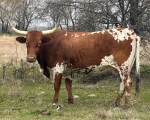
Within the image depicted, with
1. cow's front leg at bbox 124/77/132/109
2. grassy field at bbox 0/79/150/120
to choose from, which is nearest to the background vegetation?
grassy field at bbox 0/79/150/120

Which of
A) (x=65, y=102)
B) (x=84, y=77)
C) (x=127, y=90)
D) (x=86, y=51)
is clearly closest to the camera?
(x=127, y=90)

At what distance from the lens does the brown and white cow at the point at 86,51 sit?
8.98m

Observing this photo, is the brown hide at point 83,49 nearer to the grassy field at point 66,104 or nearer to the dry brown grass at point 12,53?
the grassy field at point 66,104

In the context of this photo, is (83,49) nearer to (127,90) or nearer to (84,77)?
(127,90)

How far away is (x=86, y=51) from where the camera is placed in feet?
Answer: 30.5

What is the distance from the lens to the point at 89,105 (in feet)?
31.9

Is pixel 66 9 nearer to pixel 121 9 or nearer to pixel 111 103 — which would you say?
pixel 121 9

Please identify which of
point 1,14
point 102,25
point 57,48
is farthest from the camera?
point 1,14

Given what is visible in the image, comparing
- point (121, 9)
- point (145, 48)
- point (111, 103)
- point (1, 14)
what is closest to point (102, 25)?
point (121, 9)

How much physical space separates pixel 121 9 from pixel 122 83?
532 cm

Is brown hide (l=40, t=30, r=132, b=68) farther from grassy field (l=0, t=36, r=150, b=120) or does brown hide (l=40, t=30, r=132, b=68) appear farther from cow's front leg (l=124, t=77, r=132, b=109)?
grassy field (l=0, t=36, r=150, b=120)

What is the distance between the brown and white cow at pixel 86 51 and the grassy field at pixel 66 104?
0.64m

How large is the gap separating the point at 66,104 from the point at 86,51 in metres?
1.83

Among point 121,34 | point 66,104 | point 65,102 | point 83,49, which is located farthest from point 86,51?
point 65,102
